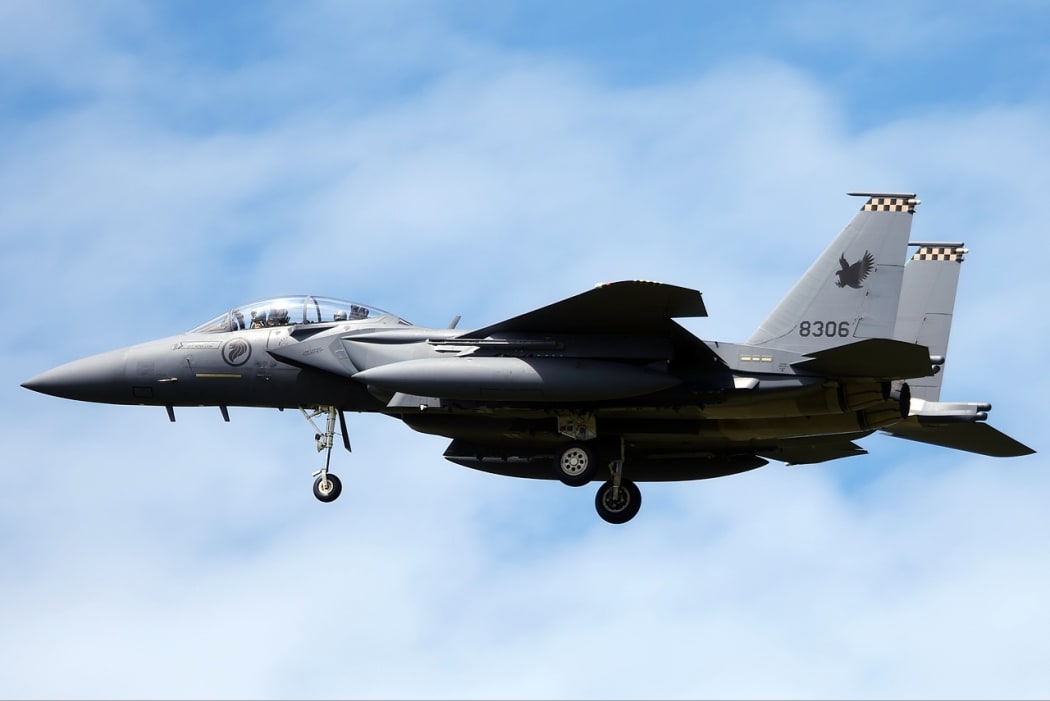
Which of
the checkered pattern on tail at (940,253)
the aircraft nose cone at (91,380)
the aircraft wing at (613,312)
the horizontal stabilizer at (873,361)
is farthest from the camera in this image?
the checkered pattern on tail at (940,253)

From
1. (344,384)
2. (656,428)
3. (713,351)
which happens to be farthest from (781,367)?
(344,384)

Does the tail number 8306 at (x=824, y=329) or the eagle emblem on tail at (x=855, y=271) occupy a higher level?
the eagle emblem on tail at (x=855, y=271)

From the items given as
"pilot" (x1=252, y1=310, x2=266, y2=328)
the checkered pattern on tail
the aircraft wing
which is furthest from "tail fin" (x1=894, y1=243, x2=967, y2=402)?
"pilot" (x1=252, y1=310, x2=266, y2=328)

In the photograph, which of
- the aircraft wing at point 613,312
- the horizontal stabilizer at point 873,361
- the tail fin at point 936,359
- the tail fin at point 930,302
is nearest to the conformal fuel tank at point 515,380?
the aircraft wing at point 613,312

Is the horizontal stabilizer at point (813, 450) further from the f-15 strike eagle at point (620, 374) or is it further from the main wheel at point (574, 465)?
the main wheel at point (574, 465)

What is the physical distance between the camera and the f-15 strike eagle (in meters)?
21.8

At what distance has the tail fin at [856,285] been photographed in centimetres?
2261

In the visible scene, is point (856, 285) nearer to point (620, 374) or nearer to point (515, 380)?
point (620, 374)

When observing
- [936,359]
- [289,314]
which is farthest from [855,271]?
[289,314]

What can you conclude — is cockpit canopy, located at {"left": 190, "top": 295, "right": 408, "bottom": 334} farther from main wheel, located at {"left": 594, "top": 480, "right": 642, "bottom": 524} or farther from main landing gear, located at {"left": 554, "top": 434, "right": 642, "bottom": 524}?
main wheel, located at {"left": 594, "top": 480, "right": 642, "bottom": 524}

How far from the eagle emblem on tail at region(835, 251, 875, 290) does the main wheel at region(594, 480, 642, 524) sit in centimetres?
480

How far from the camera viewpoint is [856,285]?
22.8m

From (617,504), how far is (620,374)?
12.4 ft

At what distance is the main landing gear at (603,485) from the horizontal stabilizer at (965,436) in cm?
403
